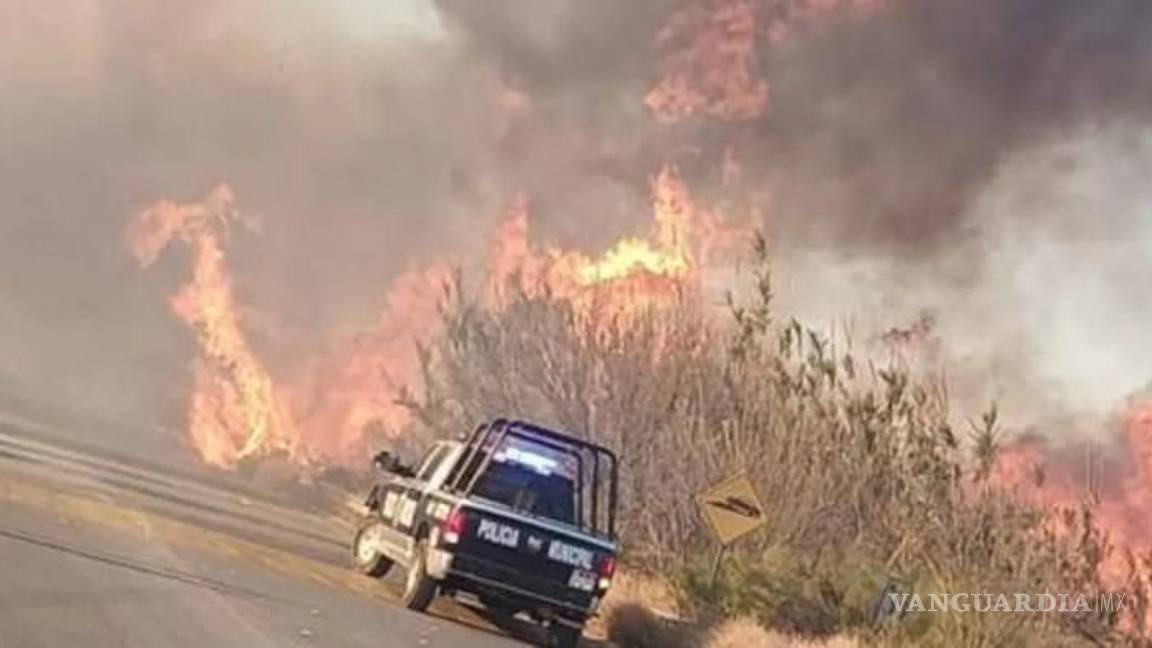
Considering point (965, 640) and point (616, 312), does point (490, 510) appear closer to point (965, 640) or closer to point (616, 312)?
point (965, 640)

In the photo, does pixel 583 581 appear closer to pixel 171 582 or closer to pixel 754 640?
pixel 754 640

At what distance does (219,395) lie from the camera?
5656 centimetres

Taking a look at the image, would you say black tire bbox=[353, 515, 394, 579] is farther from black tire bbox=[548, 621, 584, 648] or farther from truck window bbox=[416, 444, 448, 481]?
black tire bbox=[548, 621, 584, 648]

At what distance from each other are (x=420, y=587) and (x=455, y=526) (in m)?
0.83

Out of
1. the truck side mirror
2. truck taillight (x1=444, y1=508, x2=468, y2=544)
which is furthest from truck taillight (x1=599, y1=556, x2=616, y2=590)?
the truck side mirror

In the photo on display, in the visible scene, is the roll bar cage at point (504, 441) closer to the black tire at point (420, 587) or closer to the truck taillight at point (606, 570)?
the truck taillight at point (606, 570)

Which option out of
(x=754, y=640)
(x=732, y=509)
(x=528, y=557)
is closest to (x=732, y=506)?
(x=732, y=509)

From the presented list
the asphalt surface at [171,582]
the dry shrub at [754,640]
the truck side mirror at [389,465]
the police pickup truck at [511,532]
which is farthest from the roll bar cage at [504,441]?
the dry shrub at [754,640]

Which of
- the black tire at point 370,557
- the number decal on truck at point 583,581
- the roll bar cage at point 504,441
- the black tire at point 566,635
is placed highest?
the roll bar cage at point 504,441

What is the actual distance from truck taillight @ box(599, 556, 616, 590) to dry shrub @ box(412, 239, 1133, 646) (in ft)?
6.18

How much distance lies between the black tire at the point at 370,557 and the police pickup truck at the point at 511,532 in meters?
1.47

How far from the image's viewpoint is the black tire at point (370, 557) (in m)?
21.0

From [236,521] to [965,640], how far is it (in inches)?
517

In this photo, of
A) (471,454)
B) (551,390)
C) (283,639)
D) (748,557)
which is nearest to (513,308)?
(551,390)
